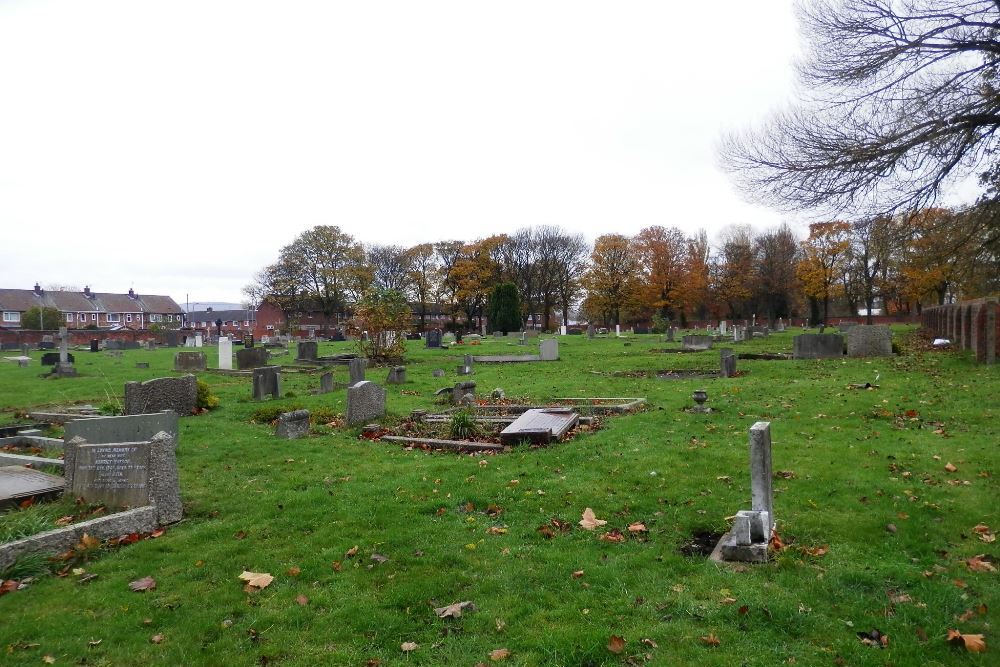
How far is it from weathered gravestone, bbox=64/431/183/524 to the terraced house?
8591 centimetres

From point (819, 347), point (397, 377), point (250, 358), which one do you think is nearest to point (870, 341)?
point (819, 347)

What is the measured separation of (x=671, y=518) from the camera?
6254mm

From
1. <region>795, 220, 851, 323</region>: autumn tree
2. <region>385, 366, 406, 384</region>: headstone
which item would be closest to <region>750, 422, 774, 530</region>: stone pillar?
<region>385, 366, 406, 384</region>: headstone

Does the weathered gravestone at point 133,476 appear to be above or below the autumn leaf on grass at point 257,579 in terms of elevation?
above

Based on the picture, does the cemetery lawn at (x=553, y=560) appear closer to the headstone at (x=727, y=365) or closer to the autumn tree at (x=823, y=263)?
the headstone at (x=727, y=365)

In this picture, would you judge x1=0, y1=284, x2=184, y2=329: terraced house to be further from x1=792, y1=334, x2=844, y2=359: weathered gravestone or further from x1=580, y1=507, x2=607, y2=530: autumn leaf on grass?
x1=580, y1=507, x2=607, y2=530: autumn leaf on grass

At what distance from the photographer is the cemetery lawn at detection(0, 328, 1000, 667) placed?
4082 mm

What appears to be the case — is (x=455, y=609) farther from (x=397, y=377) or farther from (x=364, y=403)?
(x=397, y=377)

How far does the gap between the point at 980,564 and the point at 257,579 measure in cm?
585

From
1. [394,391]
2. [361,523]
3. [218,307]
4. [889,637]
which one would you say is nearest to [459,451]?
[361,523]

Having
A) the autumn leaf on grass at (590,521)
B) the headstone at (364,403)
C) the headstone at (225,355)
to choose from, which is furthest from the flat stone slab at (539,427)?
the headstone at (225,355)

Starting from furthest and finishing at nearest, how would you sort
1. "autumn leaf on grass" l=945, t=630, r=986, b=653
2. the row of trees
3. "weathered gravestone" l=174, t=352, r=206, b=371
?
the row of trees, "weathered gravestone" l=174, t=352, r=206, b=371, "autumn leaf on grass" l=945, t=630, r=986, b=653

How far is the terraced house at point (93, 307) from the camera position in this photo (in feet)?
283

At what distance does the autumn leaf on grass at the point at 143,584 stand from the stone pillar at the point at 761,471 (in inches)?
206
